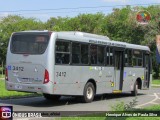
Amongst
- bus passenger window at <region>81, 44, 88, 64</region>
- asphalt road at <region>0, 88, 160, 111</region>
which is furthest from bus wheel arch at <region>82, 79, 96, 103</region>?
bus passenger window at <region>81, 44, 88, 64</region>

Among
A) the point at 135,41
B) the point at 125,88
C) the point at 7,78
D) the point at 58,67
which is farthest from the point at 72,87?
the point at 135,41

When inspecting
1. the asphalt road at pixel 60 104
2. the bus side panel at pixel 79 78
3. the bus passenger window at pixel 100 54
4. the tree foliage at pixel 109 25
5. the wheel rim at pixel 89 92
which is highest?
the tree foliage at pixel 109 25

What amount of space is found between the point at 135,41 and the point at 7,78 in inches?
1650

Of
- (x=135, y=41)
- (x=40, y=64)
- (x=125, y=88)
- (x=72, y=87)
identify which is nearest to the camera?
(x=40, y=64)

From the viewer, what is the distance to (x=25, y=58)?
1730 centimetres

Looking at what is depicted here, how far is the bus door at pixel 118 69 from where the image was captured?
22.3 m

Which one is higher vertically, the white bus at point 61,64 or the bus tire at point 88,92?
the white bus at point 61,64

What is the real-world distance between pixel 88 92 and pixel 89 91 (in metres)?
0.09

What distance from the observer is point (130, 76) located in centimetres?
2397

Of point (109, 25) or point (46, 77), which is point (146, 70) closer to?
point (46, 77)

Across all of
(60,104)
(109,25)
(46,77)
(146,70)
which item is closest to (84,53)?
(60,104)

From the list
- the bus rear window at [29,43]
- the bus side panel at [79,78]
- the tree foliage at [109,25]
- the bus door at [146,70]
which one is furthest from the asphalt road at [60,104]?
the tree foliage at [109,25]

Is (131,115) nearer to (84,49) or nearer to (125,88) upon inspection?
(84,49)

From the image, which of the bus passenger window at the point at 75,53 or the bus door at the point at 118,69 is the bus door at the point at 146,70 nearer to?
the bus door at the point at 118,69
